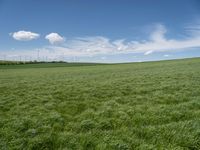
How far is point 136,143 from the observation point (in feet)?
14.7

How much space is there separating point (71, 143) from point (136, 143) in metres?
1.57

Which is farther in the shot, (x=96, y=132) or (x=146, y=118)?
(x=146, y=118)

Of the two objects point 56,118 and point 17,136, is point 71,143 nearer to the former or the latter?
point 17,136

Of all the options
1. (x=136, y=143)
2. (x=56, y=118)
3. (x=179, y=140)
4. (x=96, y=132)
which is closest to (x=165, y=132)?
(x=179, y=140)

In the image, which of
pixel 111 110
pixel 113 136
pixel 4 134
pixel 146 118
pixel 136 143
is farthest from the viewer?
pixel 111 110

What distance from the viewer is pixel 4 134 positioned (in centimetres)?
516

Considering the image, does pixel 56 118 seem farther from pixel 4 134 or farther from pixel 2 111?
pixel 2 111

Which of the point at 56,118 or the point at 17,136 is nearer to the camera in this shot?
the point at 17,136

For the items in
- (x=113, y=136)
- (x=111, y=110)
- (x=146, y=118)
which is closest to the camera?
(x=113, y=136)

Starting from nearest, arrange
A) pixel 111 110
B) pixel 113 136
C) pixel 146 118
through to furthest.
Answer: pixel 113 136 < pixel 146 118 < pixel 111 110

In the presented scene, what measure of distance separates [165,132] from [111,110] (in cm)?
264

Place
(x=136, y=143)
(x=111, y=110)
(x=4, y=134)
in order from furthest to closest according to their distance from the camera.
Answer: (x=111, y=110), (x=4, y=134), (x=136, y=143)

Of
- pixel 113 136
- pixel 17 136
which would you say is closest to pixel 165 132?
pixel 113 136

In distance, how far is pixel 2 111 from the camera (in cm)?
762
